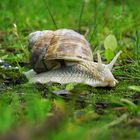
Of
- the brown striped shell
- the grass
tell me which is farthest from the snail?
the grass

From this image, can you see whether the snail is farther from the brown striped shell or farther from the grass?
the grass

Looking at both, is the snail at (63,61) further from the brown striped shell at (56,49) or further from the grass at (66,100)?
the grass at (66,100)

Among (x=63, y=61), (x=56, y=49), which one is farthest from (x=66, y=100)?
(x=63, y=61)

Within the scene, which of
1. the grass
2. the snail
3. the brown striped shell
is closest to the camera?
the grass

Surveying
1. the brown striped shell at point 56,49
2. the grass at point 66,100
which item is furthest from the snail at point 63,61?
the grass at point 66,100

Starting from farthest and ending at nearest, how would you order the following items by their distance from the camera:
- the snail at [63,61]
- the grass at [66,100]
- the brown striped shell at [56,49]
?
the brown striped shell at [56,49]
the snail at [63,61]
the grass at [66,100]
